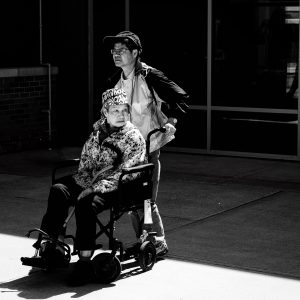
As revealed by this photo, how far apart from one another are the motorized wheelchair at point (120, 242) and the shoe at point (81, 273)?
5 centimetres

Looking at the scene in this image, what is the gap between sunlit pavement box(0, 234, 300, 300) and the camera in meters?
6.26

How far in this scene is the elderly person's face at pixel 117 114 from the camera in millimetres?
6848

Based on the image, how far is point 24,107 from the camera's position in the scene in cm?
1372

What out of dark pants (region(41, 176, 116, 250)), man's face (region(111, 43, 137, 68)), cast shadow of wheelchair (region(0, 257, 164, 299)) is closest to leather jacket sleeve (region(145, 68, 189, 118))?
man's face (region(111, 43, 137, 68))

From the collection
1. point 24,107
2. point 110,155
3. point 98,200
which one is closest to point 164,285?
point 98,200

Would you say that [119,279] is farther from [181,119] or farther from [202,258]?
[181,119]

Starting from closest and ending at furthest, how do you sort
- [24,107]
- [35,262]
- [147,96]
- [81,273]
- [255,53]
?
[81,273] < [35,262] < [147,96] < [255,53] < [24,107]

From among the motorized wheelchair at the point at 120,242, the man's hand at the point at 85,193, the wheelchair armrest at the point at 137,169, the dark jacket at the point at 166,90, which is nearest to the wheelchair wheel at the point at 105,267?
the motorized wheelchair at the point at 120,242

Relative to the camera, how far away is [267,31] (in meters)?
12.8

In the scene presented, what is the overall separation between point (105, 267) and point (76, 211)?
1.49 feet

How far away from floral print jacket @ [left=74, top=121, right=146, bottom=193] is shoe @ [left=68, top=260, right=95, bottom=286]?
603 mm

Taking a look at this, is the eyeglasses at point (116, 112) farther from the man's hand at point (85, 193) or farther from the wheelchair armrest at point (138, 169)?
the man's hand at point (85, 193)

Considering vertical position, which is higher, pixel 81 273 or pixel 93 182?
pixel 93 182

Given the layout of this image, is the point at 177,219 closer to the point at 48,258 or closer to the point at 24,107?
the point at 48,258
